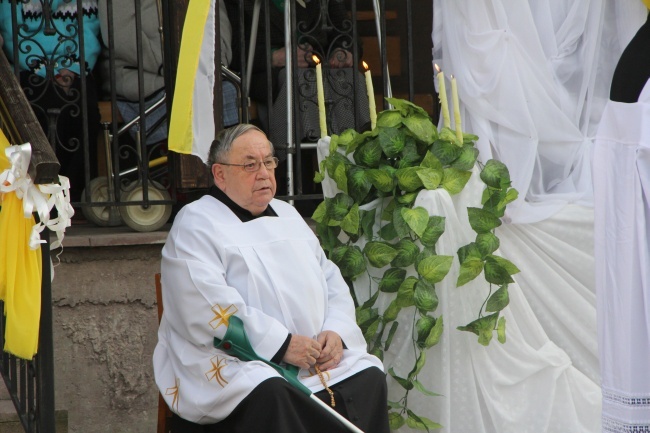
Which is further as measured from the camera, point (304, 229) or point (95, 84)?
point (95, 84)

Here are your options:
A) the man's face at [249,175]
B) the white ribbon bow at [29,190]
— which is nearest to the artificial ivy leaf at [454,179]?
the man's face at [249,175]

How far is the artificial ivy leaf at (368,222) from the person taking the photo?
15.8 feet

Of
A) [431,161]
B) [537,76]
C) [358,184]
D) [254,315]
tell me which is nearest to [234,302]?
[254,315]

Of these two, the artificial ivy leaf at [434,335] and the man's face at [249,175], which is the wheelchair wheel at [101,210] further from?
the artificial ivy leaf at [434,335]

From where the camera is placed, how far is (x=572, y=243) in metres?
5.18

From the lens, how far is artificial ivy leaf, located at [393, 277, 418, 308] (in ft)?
15.2

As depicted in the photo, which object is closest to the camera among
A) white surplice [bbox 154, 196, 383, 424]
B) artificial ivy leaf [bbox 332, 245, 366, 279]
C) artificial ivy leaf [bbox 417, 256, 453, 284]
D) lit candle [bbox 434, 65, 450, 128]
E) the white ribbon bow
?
the white ribbon bow

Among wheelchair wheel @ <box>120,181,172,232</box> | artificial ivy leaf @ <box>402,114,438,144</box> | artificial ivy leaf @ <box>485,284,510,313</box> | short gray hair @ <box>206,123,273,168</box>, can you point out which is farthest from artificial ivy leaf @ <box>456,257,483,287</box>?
wheelchair wheel @ <box>120,181,172,232</box>

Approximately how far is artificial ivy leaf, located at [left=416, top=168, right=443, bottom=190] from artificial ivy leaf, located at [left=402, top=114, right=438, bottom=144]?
16cm

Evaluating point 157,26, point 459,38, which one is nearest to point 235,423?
point 459,38

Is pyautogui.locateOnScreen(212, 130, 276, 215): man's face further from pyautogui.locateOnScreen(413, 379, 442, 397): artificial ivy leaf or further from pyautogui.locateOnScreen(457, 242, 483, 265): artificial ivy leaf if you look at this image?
pyautogui.locateOnScreen(413, 379, 442, 397): artificial ivy leaf

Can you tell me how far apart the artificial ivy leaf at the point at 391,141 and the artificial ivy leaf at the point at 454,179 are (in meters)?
0.23

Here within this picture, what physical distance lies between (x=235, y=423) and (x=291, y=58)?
2512 millimetres

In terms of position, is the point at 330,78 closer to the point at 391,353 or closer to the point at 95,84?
the point at 95,84
